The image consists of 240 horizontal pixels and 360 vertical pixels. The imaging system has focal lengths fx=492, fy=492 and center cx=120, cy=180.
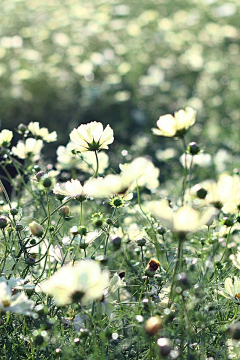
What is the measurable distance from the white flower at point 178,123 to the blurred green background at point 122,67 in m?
1.25

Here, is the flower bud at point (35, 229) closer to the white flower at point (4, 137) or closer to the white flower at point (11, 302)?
the white flower at point (11, 302)

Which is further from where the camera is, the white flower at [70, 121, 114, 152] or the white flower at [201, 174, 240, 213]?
the white flower at [70, 121, 114, 152]

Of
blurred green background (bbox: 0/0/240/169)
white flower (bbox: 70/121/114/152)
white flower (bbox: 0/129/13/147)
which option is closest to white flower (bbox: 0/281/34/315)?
white flower (bbox: 70/121/114/152)

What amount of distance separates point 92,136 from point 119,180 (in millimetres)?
159

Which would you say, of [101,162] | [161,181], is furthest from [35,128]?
[161,181]

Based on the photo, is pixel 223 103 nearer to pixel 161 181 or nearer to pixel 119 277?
pixel 161 181

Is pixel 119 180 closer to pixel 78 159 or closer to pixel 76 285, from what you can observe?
pixel 76 285

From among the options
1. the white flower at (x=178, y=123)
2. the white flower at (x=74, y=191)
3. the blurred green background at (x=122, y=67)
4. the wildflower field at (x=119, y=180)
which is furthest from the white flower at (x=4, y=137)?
the blurred green background at (x=122, y=67)

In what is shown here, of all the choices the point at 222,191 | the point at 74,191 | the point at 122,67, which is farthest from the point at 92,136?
the point at 122,67

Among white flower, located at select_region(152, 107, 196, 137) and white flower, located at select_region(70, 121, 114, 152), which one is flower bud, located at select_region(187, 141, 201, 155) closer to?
white flower, located at select_region(152, 107, 196, 137)

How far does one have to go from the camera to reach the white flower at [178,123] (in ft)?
2.33

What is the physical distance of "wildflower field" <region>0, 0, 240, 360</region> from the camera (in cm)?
68

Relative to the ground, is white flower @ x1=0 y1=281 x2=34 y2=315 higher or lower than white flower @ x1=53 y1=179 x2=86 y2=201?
lower

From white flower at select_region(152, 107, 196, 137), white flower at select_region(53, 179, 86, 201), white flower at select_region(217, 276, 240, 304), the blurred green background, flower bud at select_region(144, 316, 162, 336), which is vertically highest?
white flower at select_region(152, 107, 196, 137)
